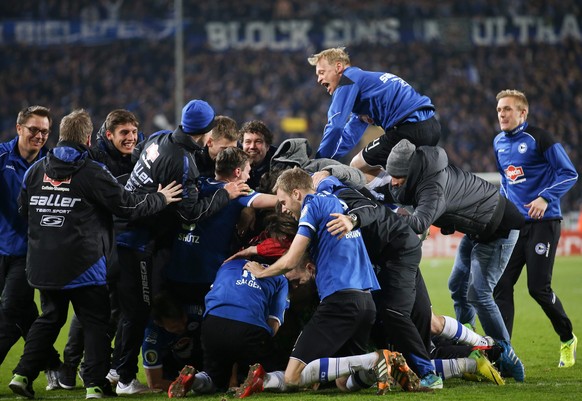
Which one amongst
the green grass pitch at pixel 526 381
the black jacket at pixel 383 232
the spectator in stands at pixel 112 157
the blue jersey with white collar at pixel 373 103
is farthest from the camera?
the blue jersey with white collar at pixel 373 103

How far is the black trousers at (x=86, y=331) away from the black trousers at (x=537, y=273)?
12.9 ft

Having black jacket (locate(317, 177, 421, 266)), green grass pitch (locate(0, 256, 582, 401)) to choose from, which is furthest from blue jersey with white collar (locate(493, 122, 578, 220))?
black jacket (locate(317, 177, 421, 266))

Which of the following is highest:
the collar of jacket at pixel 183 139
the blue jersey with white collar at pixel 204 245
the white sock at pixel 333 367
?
the collar of jacket at pixel 183 139

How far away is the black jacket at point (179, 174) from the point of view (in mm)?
6980

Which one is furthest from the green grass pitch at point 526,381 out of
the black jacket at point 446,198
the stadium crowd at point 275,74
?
the stadium crowd at point 275,74

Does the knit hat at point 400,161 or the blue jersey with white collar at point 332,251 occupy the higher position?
the knit hat at point 400,161

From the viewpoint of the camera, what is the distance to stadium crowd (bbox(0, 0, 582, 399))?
6.54 m

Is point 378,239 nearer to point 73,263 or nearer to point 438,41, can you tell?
point 73,263

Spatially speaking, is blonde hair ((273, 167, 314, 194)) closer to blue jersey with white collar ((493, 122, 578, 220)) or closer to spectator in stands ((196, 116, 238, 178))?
spectator in stands ((196, 116, 238, 178))

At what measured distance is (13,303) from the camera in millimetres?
7078

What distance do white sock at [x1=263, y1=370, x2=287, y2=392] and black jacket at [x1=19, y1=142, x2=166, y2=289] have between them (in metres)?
1.43

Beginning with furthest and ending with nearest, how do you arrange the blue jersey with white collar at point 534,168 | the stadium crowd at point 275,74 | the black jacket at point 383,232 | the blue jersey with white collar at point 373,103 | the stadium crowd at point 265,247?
the stadium crowd at point 275,74 < the blue jersey with white collar at point 534,168 < the blue jersey with white collar at point 373,103 < the black jacket at point 383,232 < the stadium crowd at point 265,247

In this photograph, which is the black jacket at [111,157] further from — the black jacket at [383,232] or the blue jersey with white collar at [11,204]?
the black jacket at [383,232]

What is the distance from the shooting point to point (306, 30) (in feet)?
116
